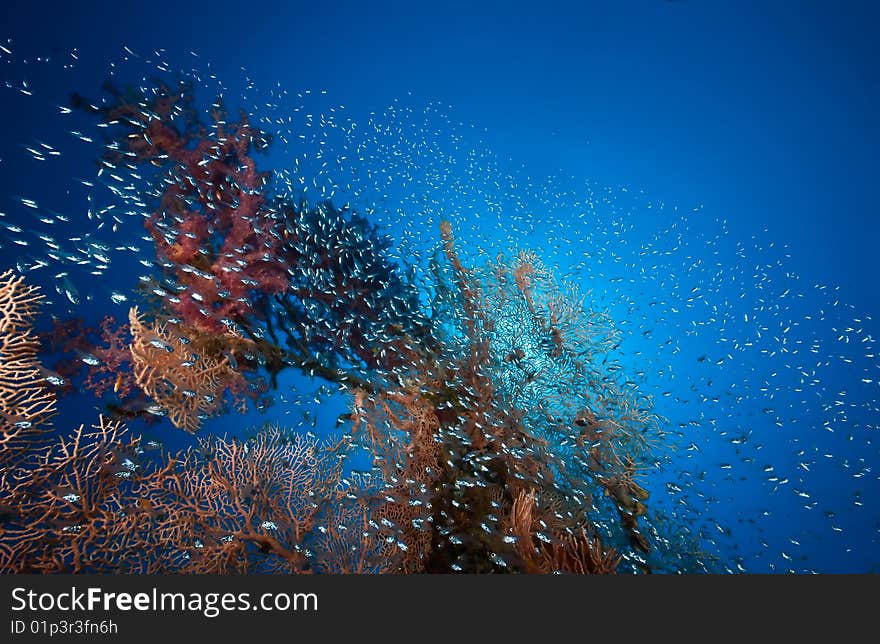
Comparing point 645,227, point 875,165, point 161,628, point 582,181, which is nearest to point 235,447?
point 161,628

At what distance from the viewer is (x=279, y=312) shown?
20.0 feet

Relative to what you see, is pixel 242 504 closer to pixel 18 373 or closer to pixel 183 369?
pixel 183 369

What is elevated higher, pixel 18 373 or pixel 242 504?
pixel 18 373

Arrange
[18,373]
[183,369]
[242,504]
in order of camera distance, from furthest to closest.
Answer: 1. [183,369]
2. [242,504]
3. [18,373]

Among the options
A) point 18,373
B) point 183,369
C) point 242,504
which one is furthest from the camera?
point 183,369

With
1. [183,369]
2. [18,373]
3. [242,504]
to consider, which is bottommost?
[242,504]

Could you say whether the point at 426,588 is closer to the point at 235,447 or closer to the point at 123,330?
the point at 235,447

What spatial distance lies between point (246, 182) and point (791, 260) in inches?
1349

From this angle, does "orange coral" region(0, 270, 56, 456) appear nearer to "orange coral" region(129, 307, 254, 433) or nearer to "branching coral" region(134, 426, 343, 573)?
"orange coral" region(129, 307, 254, 433)

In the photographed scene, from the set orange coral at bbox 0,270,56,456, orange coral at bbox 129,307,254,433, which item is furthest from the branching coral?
orange coral at bbox 0,270,56,456

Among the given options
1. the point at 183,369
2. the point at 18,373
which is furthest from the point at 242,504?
the point at 18,373

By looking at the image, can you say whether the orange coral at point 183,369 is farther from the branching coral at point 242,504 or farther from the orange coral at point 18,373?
the orange coral at point 18,373

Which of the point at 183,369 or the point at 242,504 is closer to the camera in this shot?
the point at 242,504

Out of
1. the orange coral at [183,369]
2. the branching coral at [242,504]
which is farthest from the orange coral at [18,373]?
the branching coral at [242,504]
